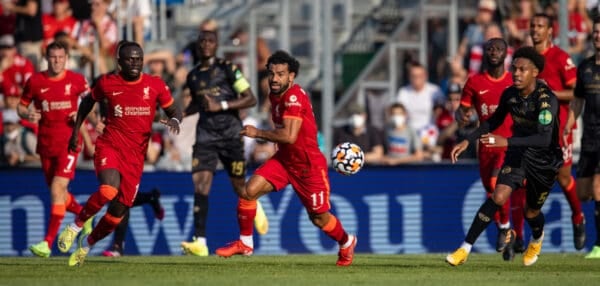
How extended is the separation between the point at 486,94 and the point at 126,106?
4.40 meters

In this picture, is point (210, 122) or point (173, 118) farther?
point (210, 122)

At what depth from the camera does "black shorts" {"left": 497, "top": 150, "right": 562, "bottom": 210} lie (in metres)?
14.5

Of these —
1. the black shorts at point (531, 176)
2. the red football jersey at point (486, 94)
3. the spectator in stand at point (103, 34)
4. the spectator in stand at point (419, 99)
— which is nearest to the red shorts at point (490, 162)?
the red football jersey at point (486, 94)

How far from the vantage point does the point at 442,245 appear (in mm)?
20562

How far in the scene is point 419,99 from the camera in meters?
22.5

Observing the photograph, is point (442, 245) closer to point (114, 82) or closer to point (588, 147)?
point (588, 147)

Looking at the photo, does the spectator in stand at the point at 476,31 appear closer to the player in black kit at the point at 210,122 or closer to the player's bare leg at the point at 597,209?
the player in black kit at the point at 210,122

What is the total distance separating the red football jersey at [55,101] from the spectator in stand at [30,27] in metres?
6.19

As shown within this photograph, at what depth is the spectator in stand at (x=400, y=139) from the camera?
853 inches

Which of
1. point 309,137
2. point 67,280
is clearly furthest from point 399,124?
point 67,280

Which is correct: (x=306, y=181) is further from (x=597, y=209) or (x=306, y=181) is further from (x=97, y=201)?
(x=597, y=209)

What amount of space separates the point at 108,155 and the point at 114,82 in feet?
2.67

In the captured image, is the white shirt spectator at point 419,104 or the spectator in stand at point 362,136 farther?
the white shirt spectator at point 419,104

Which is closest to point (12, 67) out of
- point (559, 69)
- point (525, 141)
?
point (559, 69)
